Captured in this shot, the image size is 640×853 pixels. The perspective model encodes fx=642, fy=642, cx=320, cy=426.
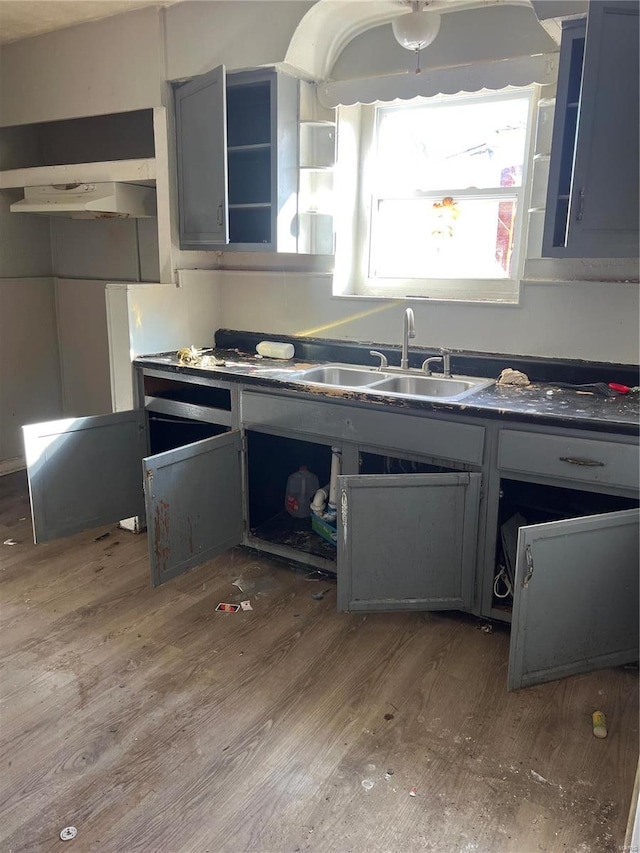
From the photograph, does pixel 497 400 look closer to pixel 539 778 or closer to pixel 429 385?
→ pixel 429 385

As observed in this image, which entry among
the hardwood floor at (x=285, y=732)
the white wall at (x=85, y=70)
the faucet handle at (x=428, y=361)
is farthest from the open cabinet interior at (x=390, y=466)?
the white wall at (x=85, y=70)

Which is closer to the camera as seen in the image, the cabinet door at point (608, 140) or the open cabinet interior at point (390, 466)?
the cabinet door at point (608, 140)

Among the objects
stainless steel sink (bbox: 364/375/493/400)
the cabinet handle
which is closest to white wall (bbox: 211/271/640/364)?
Result: stainless steel sink (bbox: 364/375/493/400)

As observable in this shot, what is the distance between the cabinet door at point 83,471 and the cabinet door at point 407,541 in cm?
122

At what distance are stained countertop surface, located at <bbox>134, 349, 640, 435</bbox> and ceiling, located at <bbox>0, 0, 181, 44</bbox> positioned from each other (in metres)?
1.67

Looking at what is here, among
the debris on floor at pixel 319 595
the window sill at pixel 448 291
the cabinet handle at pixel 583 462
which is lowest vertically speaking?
the debris on floor at pixel 319 595

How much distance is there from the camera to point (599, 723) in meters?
1.91

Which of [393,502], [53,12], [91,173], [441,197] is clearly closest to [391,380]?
[393,502]

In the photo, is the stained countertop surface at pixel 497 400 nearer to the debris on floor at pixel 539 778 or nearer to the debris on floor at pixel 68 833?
the debris on floor at pixel 539 778

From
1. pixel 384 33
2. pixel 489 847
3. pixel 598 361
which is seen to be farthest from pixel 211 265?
pixel 489 847

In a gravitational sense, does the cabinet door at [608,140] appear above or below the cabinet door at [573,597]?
above

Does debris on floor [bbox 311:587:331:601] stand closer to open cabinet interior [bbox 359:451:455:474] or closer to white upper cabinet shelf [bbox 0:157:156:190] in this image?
open cabinet interior [bbox 359:451:455:474]

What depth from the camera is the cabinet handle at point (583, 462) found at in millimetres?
2041

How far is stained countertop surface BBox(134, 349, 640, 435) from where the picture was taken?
2.07 m
